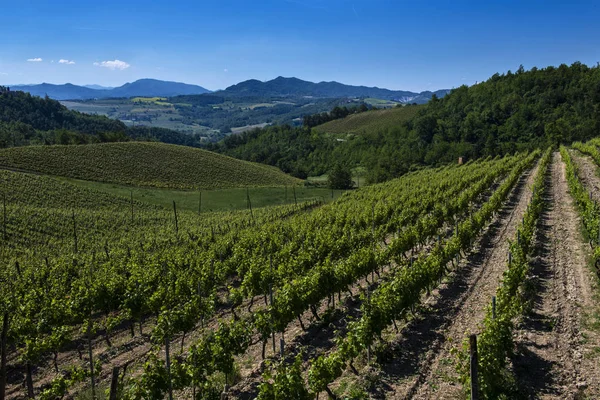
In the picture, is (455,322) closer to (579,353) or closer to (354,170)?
(579,353)

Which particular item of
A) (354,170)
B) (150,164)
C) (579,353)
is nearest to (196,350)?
(579,353)

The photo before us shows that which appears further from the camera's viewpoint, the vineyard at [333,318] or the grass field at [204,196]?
the grass field at [204,196]

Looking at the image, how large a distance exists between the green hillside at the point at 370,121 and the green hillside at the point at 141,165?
5953 centimetres

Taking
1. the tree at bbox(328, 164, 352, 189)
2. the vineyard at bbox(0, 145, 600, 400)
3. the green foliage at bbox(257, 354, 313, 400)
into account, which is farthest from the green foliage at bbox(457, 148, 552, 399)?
the tree at bbox(328, 164, 352, 189)

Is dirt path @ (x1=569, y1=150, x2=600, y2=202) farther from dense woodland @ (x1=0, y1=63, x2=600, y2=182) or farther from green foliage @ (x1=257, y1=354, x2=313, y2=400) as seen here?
dense woodland @ (x1=0, y1=63, x2=600, y2=182)

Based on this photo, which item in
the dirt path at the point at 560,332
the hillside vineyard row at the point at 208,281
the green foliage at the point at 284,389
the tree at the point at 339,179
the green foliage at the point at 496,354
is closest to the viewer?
the green foliage at the point at 284,389

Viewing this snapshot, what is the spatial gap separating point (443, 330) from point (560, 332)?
343cm

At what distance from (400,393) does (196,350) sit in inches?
216

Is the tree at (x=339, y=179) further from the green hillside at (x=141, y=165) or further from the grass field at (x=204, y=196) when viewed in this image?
the grass field at (x=204, y=196)

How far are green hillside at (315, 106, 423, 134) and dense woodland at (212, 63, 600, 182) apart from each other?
20.0 ft

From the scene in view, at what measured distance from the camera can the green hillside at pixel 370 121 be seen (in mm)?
150125

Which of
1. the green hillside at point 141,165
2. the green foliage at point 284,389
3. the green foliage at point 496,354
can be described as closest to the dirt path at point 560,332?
the green foliage at point 496,354

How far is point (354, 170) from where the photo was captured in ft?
411

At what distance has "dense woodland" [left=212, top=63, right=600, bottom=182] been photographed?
101m
